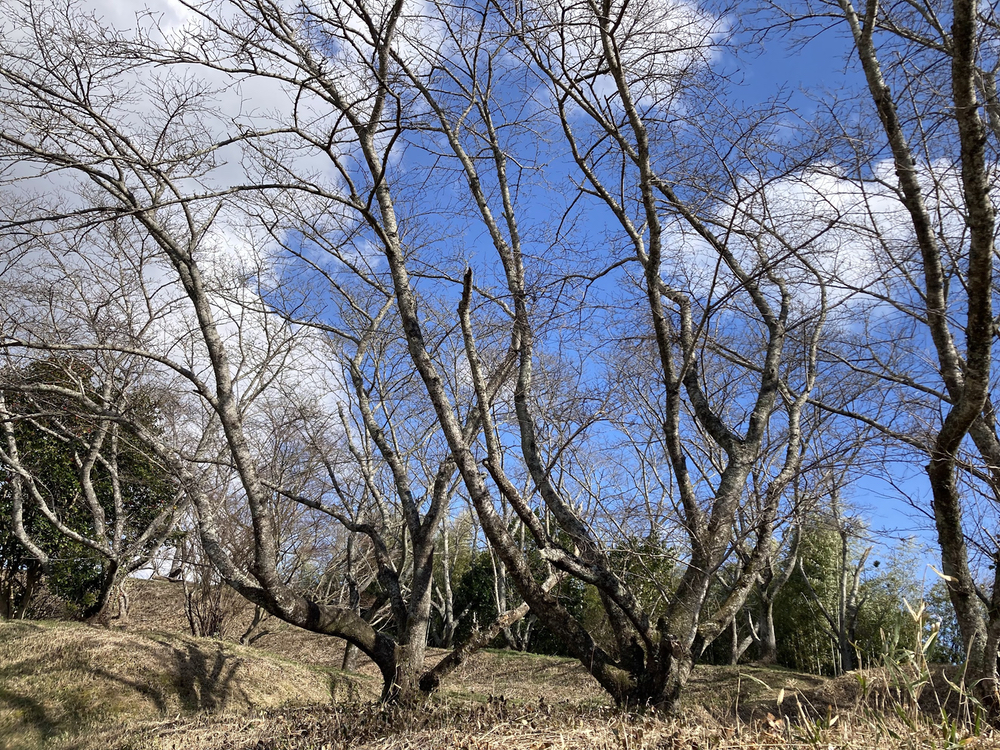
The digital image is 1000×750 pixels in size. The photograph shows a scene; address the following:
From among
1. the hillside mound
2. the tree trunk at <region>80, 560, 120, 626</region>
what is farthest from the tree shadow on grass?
the tree trunk at <region>80, 560, 120, 626</region>

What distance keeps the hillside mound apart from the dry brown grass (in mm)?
20

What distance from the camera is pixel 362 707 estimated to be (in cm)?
554

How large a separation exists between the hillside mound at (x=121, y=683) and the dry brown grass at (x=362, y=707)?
2 cm

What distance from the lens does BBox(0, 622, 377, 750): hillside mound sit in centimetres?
740

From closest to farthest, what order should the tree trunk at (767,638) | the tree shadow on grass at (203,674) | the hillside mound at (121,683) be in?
the hillside mound at (121,683), the tree shadow on grass at (203,674), the tree trunk at (767,638)

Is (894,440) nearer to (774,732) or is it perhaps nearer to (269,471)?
(774,732)

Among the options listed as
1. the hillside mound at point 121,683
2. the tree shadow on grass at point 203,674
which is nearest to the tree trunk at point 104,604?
the hillside mound at point 121,683

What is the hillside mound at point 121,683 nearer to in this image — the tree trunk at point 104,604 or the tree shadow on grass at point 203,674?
the tree shadow on grass at point 203,674

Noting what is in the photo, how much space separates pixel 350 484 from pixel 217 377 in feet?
19.0

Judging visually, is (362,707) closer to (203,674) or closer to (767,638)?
(203,674)

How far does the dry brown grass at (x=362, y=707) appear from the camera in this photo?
3.08 meters

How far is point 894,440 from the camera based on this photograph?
5617mm

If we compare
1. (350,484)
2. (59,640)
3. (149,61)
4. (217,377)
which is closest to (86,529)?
(59,640)

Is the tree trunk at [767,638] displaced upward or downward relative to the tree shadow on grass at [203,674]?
upward
